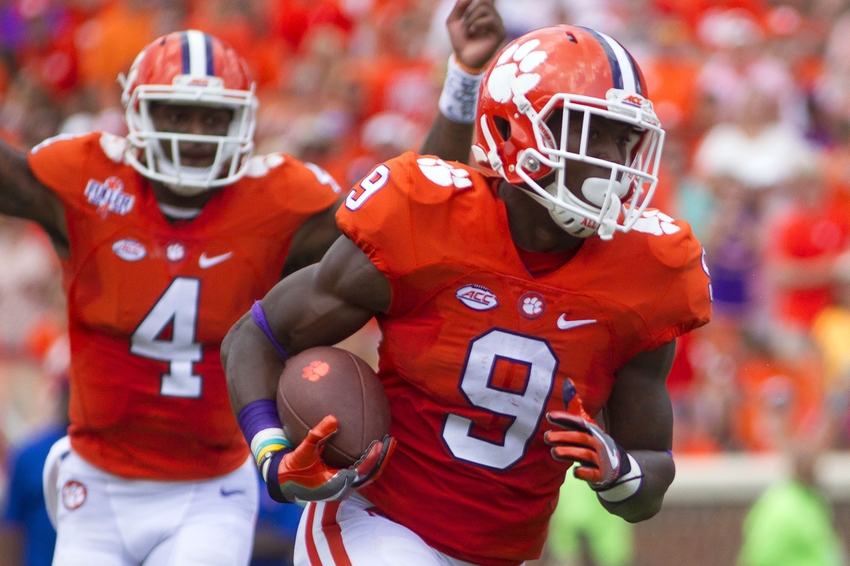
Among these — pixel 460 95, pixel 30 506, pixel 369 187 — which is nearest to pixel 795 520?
pixel 460 95

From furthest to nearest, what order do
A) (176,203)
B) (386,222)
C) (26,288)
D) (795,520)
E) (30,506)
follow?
(26,288), (795,520), (30,506), (176,203), (386,222)

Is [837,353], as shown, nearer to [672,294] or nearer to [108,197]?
[672,294]

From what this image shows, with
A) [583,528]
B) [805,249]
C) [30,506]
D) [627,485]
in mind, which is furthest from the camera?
[805,249]

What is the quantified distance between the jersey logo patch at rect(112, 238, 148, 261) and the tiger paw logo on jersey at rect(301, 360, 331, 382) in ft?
3.33

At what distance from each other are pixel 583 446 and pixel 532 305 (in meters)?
0.36

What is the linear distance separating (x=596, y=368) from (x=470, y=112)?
1222 mm

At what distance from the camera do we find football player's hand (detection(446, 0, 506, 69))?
3.99 m

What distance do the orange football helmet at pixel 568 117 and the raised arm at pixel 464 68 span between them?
784 millimetres

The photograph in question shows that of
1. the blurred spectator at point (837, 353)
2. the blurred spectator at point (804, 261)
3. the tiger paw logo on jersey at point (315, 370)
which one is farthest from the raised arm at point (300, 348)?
the blurred spectator at point (804, 261)

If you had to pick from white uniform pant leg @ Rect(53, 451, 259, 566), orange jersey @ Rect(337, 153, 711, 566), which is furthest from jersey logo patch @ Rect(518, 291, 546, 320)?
white uniform pant leg @ Rect(53, 451, 259, 566)

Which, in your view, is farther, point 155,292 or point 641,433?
point 155,292

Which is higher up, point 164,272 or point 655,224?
point 655,224

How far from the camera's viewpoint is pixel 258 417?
10.3 feet

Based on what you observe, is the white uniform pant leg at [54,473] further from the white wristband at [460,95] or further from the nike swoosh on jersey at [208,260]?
the white wristband at [460,95]
